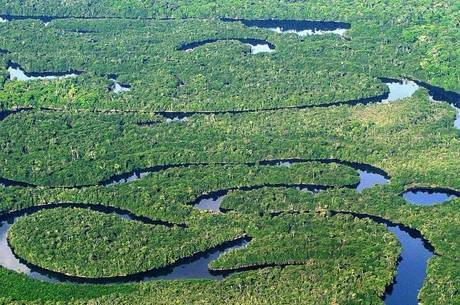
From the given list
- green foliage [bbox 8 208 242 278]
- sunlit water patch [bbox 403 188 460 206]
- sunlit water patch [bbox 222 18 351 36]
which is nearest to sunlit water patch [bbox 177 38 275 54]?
sunlit water patch [bbox 222 18 351 36]

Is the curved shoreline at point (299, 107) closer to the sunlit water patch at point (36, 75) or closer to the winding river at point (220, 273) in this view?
the sunlit water patch at point (36, 75)

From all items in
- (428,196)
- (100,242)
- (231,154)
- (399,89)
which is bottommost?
(100,242)

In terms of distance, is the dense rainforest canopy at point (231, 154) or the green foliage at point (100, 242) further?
the green foliage at point (100, 242)

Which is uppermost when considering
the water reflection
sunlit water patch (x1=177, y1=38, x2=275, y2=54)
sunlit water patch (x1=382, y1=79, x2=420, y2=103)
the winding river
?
sunlit water patch (x1=177, y1=38, x2=275, y2=54)

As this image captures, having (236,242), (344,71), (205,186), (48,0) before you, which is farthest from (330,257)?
(48,0)

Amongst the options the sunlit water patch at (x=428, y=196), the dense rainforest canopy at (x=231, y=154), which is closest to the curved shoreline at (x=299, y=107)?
the dense rainforest canopy at (x=231, y=154)

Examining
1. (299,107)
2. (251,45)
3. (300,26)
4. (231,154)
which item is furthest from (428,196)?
(300,26)

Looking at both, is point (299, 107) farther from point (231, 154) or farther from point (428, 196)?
point (428, 196)

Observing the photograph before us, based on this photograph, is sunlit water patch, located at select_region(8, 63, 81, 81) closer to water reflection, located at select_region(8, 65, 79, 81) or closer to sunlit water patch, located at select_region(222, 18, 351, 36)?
water reflection, located at select_region(8, 65, 79, 81)

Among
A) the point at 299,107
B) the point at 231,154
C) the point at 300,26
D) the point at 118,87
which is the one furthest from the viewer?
the point at 300,26

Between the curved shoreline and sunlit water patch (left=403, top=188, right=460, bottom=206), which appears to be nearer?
sunlit water patch (left=403, top=188, right=460, bottom=206)
